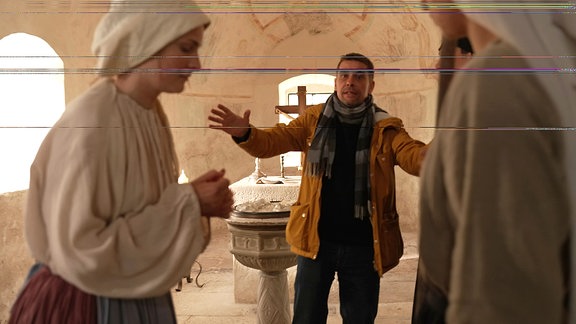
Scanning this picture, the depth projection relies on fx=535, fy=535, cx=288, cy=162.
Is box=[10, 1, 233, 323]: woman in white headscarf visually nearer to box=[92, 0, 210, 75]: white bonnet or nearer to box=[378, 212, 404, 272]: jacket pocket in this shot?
box=[92, 0, 210, 75]: white bonnet

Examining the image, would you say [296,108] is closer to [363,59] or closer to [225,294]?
[363,59]

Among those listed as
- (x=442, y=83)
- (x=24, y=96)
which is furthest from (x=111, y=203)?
(x=442, y=83)

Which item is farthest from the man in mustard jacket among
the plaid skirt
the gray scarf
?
the plaid skirt

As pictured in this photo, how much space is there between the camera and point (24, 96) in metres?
1.00

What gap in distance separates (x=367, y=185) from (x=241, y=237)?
0.25 metres

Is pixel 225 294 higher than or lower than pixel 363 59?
lower

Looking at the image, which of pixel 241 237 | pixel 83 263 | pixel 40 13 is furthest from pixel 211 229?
pixel 40 13

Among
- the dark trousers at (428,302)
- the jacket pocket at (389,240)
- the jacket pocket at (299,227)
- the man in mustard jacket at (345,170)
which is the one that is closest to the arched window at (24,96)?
the man in mustard jacket at (345,170)

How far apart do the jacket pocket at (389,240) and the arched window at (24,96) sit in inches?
24.9

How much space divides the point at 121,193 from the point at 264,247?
0.90ft

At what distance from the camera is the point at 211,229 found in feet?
3.12

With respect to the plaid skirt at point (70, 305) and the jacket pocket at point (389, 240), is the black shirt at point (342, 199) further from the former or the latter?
the plaid skirt at point (70, 305)

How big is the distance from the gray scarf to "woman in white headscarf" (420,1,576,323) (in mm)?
115

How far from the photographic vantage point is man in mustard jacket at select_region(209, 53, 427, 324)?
0.97 m
